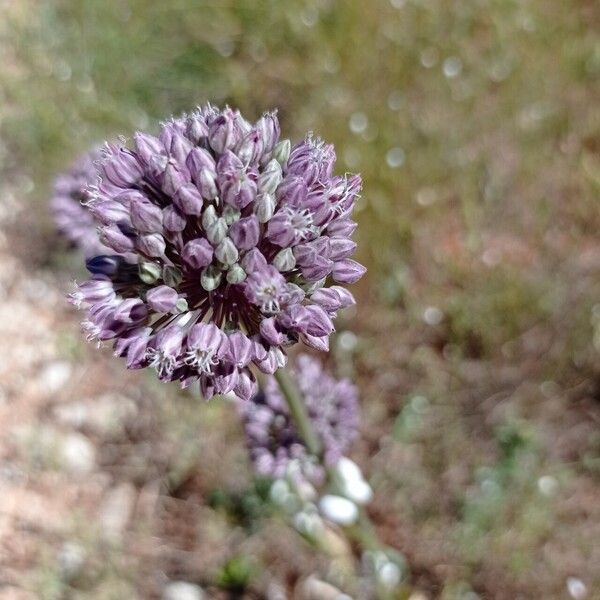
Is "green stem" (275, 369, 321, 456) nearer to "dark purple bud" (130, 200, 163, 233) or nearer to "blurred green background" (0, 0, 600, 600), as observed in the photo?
"dark purple bud" (130, 200, 163, 233)

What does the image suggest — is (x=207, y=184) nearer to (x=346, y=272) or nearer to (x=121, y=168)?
(x=121, y=168)

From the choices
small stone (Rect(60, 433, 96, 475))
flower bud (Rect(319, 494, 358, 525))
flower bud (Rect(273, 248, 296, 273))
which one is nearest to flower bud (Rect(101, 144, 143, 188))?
flower bud (Rect(273, 248, 296, 273))

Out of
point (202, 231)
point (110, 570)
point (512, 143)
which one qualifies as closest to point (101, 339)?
point (202, 231)

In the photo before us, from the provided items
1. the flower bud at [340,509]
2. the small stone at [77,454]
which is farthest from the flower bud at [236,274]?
the small stone at [77,454]

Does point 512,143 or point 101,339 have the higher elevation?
point 512,143

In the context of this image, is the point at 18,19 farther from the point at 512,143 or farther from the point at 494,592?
the point at 494,592

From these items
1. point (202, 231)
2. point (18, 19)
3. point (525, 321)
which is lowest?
point (202, 231)
